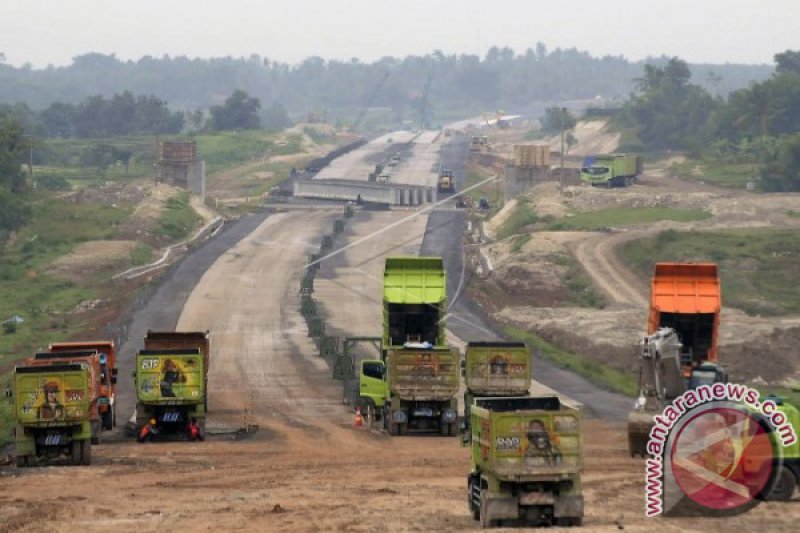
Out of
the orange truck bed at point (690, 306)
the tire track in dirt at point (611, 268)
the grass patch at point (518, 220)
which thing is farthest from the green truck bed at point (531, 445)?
the grass patch at point (518, 220)

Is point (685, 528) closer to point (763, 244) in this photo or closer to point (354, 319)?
point (354, 319)

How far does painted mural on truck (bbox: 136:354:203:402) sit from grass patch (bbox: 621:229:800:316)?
40.7m

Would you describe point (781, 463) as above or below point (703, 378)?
below

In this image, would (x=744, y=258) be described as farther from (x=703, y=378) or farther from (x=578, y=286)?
(x=703, y=378)

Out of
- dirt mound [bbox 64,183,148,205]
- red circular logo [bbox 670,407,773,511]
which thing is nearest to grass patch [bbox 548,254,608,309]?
dirt mound [bbox 64,183,148,205]

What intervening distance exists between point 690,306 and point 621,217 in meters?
63.7

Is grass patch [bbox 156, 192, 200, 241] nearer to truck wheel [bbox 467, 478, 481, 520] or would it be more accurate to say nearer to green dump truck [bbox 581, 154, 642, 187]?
green dump truck [bbox 581, 154, 642, 187]

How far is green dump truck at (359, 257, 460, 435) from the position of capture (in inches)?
1746

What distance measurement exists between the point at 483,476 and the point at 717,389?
8495 millimetres

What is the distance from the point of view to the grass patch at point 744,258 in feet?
260

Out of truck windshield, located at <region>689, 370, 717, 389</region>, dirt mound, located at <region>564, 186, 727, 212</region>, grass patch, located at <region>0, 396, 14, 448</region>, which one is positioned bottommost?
grass patch, located at <region>0, 396, 14, 448</region>

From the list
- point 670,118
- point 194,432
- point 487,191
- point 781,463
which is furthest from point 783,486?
point 670,118

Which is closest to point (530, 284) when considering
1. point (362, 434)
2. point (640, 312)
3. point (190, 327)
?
point (640, 312)

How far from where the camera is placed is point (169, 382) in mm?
44250
